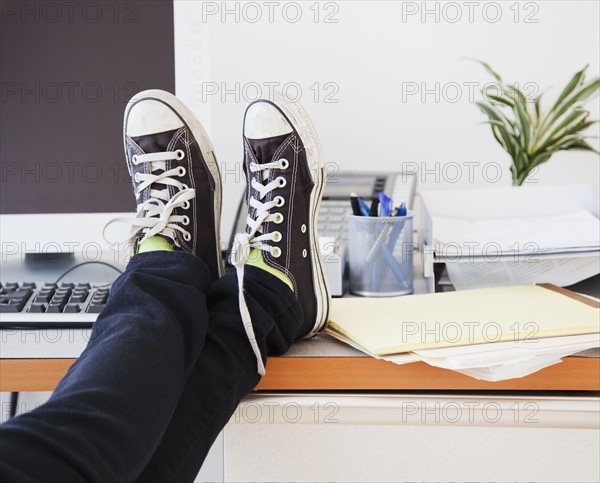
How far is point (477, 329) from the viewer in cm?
64

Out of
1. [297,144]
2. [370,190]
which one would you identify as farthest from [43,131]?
[370,190]

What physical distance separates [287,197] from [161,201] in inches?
5.3

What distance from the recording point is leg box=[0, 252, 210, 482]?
42 centimetres

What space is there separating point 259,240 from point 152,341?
217mm

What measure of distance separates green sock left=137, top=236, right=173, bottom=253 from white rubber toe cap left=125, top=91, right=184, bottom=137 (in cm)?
12

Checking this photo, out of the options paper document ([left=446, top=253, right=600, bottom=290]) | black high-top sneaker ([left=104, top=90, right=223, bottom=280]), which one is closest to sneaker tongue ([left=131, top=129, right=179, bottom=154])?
black high-top sneaker ([left=104, top=90, right=223, bottom=280])

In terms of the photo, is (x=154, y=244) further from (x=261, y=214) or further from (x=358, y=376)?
(x=358, y=376)

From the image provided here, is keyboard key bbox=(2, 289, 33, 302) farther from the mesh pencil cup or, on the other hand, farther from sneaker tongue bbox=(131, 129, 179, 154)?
the mesh pencil cup

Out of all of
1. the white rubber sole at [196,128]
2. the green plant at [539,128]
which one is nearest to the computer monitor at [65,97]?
the white rubber sole at [196,128]

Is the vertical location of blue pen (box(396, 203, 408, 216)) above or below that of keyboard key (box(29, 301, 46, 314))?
above

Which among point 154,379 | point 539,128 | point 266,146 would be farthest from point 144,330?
point 539,128

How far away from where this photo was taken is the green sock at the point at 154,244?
72cm

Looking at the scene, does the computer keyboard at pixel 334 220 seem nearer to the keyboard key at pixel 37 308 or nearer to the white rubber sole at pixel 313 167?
the white rubber sole at pixel 313 167

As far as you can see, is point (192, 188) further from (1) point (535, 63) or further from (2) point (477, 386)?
(1) point (535, 63)
